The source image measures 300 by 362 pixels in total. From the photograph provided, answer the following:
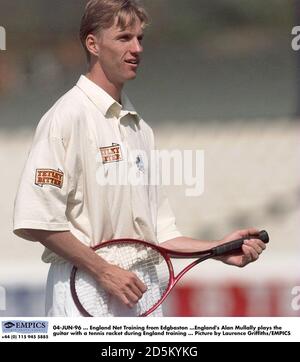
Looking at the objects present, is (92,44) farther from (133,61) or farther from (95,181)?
(95,181)

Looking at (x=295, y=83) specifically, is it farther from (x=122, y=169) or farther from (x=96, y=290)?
(x=96, y=290)

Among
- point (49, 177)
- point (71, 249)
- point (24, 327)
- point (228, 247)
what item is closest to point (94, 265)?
point (71, 249)

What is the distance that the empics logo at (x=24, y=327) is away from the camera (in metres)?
4.19

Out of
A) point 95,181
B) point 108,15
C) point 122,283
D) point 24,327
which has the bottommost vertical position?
point 24,327

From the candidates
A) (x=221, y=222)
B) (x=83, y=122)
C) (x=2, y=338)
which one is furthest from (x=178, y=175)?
(x=2, y=338)

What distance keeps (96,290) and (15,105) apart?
911 millimetres

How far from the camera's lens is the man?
3646mm

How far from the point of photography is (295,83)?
419 cm

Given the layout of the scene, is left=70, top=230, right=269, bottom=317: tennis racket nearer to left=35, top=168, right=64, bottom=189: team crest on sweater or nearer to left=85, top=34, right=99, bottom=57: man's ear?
left=35, top=168, right=64, bottom=189: team crest on sweater

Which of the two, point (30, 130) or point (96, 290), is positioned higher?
point (30, 130)

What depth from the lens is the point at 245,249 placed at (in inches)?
150

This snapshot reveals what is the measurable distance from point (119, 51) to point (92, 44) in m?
0.12
